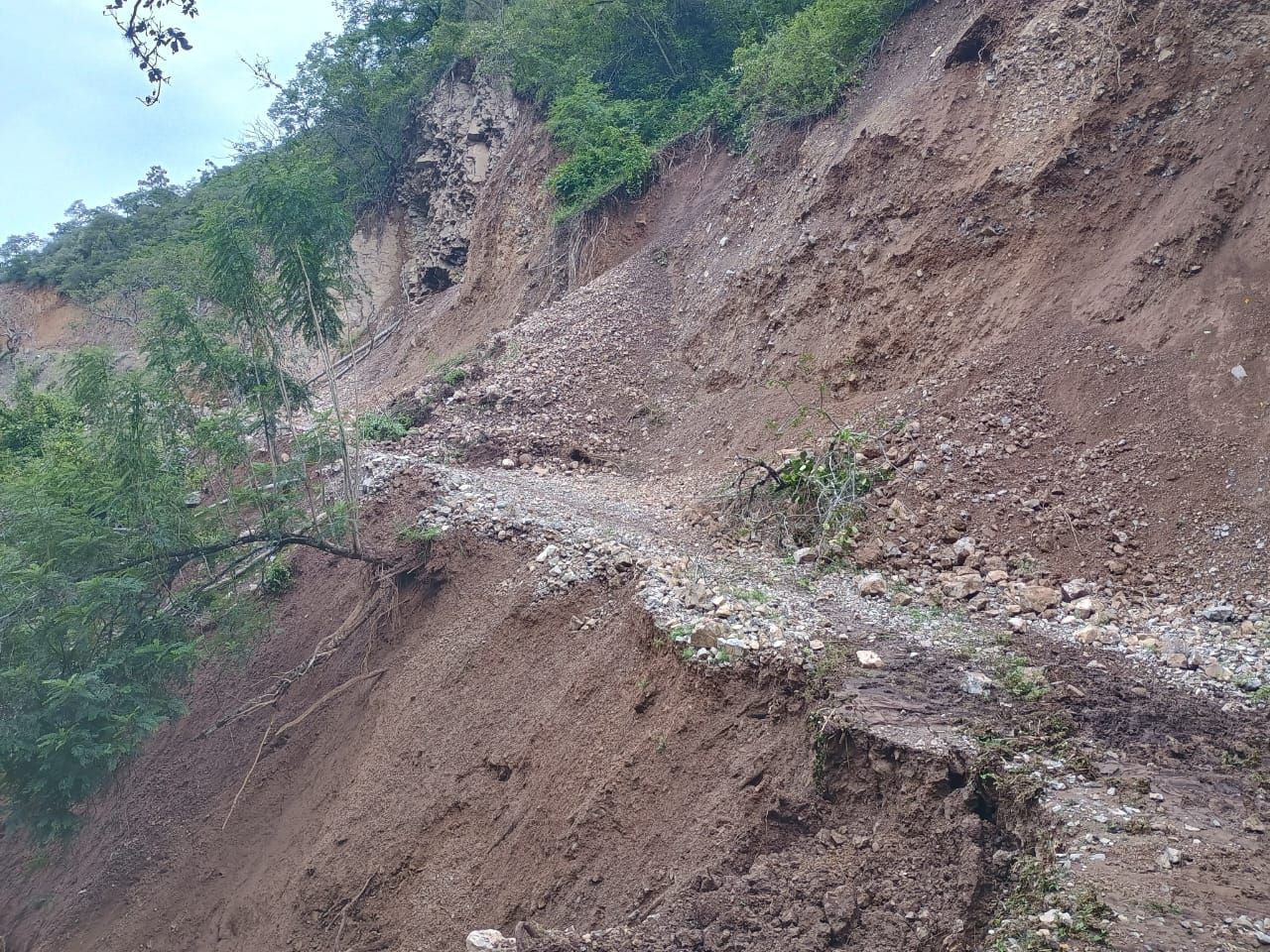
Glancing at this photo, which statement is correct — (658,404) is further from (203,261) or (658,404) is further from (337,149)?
(337,149)

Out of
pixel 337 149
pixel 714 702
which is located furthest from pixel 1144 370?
pixel 337 149

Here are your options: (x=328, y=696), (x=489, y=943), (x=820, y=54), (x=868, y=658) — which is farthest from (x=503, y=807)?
(x=820, y=54)

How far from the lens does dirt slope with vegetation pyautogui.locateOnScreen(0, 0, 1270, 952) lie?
4.12 meters

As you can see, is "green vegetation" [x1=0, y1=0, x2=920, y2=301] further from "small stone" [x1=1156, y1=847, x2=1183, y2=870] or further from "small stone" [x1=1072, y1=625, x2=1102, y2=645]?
"small stone" [x1=1156, y1=847, x2=1183, y2=870]

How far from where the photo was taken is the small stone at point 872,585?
6.48 meters

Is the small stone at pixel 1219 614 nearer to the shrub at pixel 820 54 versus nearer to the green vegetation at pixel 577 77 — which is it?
the green vegetation at pixel 577 77

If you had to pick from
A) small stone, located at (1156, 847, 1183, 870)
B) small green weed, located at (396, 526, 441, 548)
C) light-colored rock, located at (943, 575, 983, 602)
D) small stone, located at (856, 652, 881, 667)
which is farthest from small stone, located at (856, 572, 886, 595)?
small green weed, located at (396, 526, 441, 548)

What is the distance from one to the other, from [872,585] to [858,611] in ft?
1.43

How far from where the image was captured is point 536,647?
283 inches

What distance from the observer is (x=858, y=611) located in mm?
6137

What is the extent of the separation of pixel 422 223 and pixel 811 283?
1294 cm

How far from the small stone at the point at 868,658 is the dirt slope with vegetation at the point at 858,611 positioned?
7 cm

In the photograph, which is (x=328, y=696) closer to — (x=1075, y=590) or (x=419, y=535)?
(x=419, y=535)

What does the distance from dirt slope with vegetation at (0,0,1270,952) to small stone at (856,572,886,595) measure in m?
0.03
